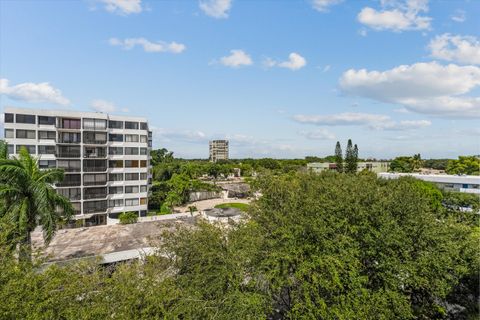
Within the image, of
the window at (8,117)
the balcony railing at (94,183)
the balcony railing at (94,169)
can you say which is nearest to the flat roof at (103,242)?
the balcony railing at (94,183)

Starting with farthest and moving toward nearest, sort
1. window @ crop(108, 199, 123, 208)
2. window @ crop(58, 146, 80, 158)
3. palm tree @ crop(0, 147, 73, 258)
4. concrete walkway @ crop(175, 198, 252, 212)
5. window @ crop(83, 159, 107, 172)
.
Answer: concrete walkway @ crop(175, 198, 252, 212) < window @ crop(108, 199, 123, 208) < window @ crop(83, 159, 107, 172) < window @ crop(58, 146, 80, 158) < palm tree @ crop(0, 147, 73, 258)

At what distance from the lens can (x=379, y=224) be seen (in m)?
14.4

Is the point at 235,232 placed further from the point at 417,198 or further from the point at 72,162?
the point at 72,162

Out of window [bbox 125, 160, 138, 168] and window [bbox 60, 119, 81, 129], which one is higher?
window [bbox 60, 119, 81, 129]

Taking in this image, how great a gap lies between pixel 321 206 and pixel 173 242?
27.0 ft

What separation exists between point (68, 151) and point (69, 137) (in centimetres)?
182

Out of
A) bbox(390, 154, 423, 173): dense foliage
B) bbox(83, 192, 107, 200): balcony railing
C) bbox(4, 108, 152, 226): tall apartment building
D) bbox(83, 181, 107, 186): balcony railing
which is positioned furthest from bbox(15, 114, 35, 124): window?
bbox(390, 154, 423, 173): dense foliage

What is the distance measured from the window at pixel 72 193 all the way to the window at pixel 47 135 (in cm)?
682

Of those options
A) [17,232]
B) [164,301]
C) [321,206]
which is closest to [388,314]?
[321,206]

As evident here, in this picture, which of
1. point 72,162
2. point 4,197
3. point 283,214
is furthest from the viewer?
point 72,162

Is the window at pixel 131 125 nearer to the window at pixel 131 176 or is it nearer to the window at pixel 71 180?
the window at pixel 131 176

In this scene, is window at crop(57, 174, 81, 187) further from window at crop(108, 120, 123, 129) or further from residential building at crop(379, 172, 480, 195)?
residential building at crop(379, 172, 480, 195)

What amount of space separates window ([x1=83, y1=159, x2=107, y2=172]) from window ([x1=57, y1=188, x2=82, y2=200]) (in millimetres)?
2791

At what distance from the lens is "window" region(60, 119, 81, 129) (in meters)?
35.6
